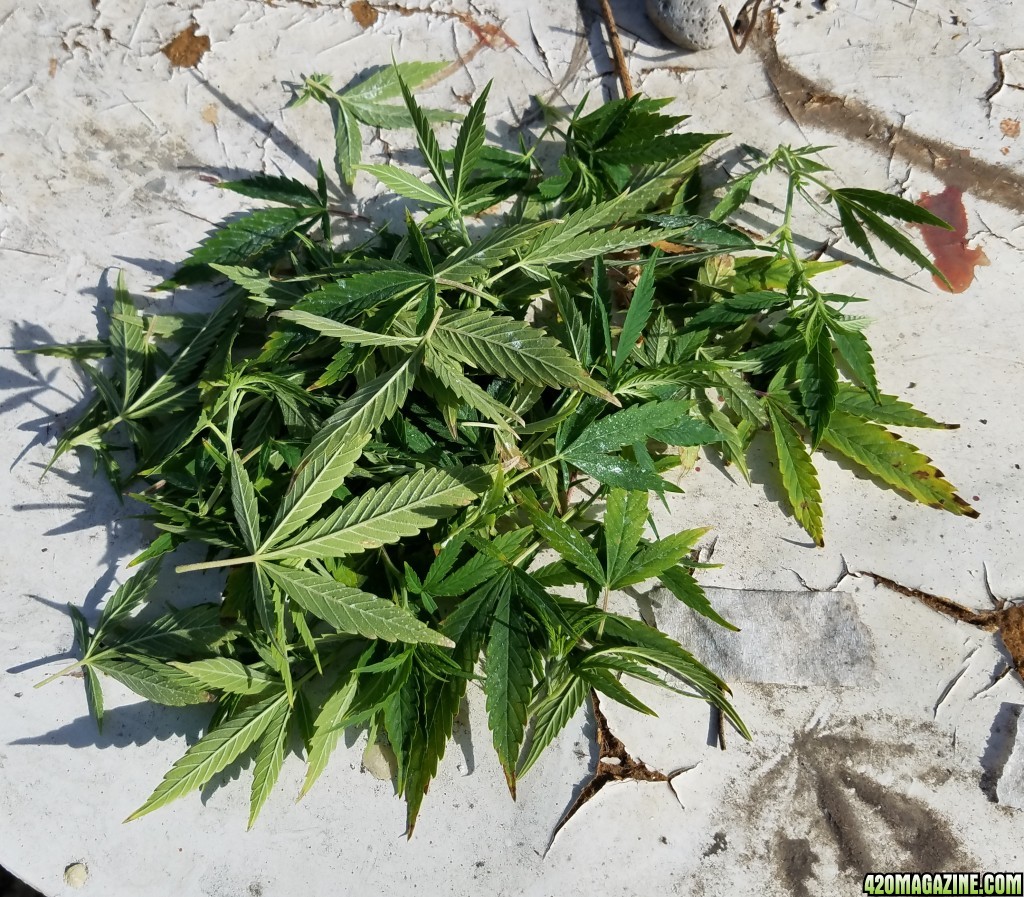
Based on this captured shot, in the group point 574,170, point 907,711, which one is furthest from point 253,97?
point 907,711

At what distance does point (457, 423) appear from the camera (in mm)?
1098

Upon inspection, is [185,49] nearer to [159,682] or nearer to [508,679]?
[159,682]

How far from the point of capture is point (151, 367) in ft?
4.23

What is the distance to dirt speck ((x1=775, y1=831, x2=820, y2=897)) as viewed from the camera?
1.22m

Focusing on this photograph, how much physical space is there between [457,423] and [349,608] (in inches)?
12.6

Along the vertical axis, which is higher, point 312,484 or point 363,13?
point 363,13

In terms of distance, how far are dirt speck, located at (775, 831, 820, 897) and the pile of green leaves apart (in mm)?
252

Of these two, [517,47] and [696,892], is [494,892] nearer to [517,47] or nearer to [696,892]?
[696,892]

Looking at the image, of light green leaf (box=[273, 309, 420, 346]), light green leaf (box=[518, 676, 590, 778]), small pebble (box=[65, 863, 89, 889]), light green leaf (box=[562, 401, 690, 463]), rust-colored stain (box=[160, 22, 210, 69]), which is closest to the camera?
light green leaf (box=[273, 309, 420, 346])

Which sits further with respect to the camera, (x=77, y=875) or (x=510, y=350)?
(x=77, y=875)

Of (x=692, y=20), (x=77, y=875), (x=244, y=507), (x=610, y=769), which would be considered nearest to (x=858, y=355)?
(x=692, y=20)

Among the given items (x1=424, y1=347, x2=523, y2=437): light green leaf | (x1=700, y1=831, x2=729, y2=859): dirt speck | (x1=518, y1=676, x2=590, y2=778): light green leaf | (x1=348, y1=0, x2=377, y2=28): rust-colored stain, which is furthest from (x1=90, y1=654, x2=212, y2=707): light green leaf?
(x1=348, y1=0, x2=377, y2=28): rust-colored stain

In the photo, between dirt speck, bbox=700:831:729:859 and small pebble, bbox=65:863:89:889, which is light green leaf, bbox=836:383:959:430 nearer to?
dirt speck, bbox=700:831:729:859

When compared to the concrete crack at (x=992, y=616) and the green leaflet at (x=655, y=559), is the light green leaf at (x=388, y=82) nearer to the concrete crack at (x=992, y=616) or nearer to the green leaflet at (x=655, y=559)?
the green leaflet at (x=655, y=559)
